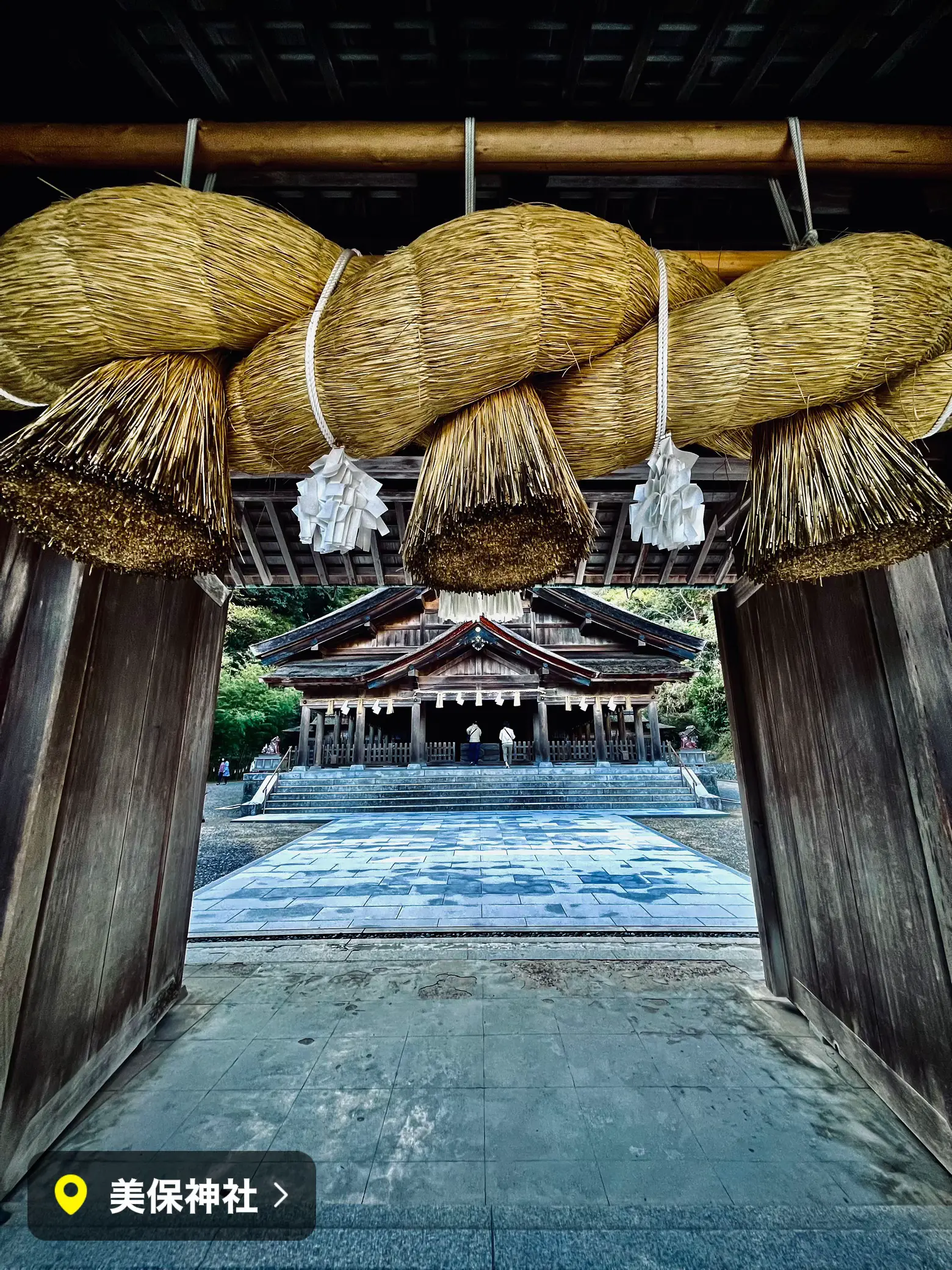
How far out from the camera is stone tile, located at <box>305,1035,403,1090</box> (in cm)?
243

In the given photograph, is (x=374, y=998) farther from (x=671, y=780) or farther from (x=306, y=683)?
(x=306, y=683)

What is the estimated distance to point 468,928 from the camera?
4598 mm

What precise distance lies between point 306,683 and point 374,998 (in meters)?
17.5

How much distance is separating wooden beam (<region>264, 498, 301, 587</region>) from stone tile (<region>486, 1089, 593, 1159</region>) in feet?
11.1

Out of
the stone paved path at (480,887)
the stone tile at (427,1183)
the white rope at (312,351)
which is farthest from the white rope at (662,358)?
the stone paved path at (480,887)

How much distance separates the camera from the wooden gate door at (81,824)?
6.21 ft

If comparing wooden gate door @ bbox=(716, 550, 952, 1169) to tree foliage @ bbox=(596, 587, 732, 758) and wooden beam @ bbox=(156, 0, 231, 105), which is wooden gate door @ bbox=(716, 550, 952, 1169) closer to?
wooden beam @ bbox=(156, 0, 231, 105)

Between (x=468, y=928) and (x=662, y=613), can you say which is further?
(x=662, y=613)

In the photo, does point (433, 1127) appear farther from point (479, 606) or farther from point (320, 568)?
point (320, 568)

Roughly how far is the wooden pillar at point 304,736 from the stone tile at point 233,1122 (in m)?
18.0

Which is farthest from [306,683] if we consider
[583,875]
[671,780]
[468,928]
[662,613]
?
[662,613]

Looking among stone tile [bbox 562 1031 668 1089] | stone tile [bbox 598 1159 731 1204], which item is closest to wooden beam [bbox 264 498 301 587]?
stone tile [bbox 562 1031 668 1089]

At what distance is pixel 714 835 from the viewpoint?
11.1 meters

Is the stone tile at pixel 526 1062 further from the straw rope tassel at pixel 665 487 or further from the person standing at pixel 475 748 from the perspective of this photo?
the person standing at pixel 475 748
